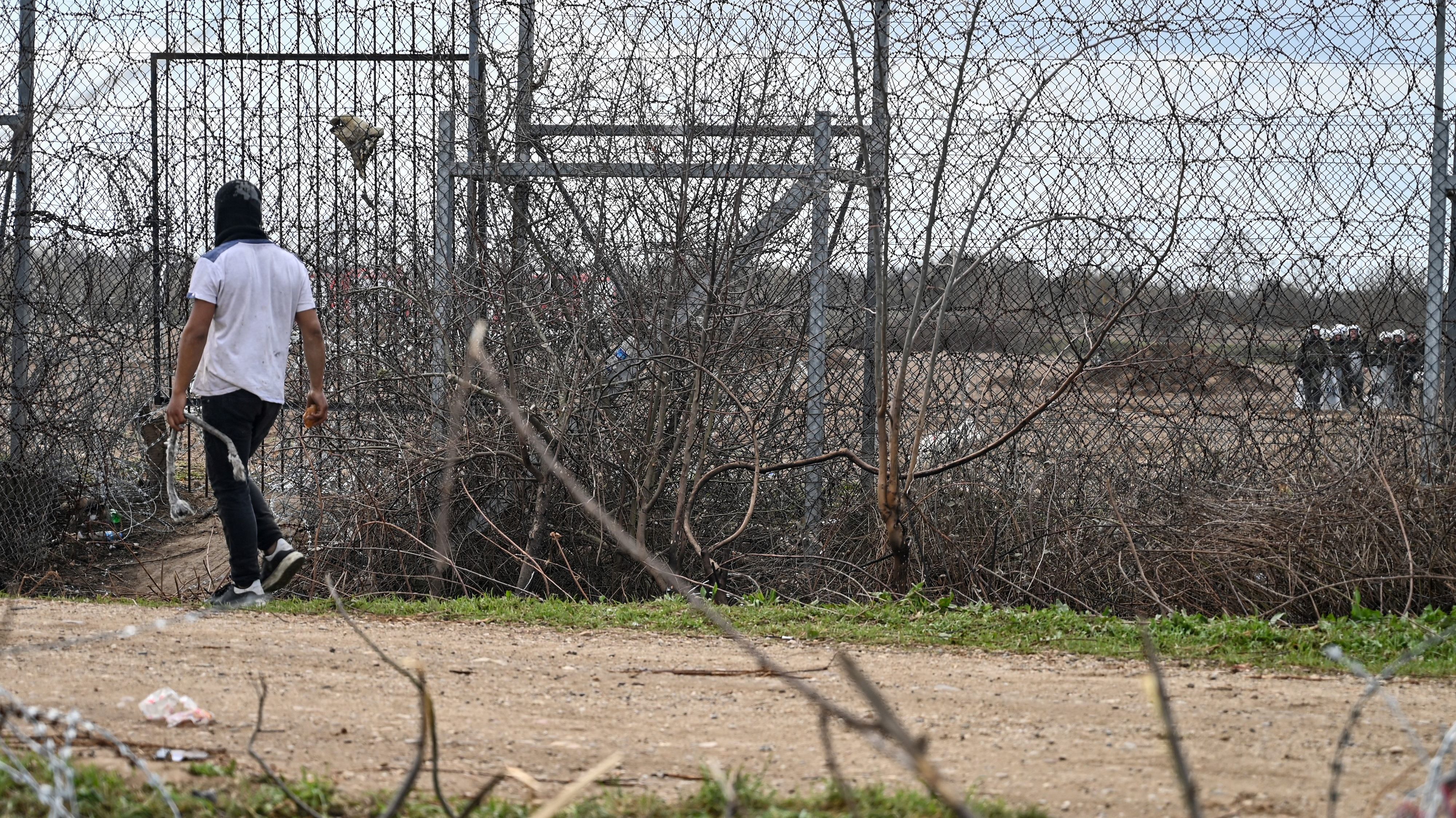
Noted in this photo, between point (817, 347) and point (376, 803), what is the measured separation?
4.55 m

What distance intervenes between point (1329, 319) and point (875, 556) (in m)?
2.82

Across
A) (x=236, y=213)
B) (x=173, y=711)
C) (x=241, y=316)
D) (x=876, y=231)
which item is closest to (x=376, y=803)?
(x=173, y=711)

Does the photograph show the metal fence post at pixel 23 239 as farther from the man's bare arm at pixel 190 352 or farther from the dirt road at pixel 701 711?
the dirt road at pixel 701 711

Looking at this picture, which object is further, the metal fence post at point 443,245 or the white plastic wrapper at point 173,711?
the metal fence post at point 443,245

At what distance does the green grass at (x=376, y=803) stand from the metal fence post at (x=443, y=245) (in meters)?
4.18

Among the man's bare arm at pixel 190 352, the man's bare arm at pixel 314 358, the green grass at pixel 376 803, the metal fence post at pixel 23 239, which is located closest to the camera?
Answer: the green grass at pixel 376 803

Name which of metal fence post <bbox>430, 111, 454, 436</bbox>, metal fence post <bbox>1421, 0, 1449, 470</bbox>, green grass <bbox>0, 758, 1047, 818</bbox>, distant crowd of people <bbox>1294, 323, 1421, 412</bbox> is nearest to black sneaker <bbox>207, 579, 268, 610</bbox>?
metal fence post <bbox>430, 111, 454, 436</bbox>

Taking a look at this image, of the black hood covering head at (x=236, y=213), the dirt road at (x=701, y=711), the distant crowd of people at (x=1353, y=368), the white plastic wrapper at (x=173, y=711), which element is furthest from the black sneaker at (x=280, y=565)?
the distant crowd of people at (x=1353, y=368)

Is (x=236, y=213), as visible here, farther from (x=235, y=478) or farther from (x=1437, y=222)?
(x=1437, y=222)

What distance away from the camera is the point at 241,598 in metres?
5.43

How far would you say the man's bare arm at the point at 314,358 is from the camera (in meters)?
5.69

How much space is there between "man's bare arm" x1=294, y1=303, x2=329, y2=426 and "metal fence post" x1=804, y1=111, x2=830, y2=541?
8.14ft

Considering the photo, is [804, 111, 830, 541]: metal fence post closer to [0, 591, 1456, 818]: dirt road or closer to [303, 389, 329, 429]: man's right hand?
[0, 591, 1456, 818]: dirt road

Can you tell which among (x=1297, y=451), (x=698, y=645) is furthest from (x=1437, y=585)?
(x=698, y=645)
